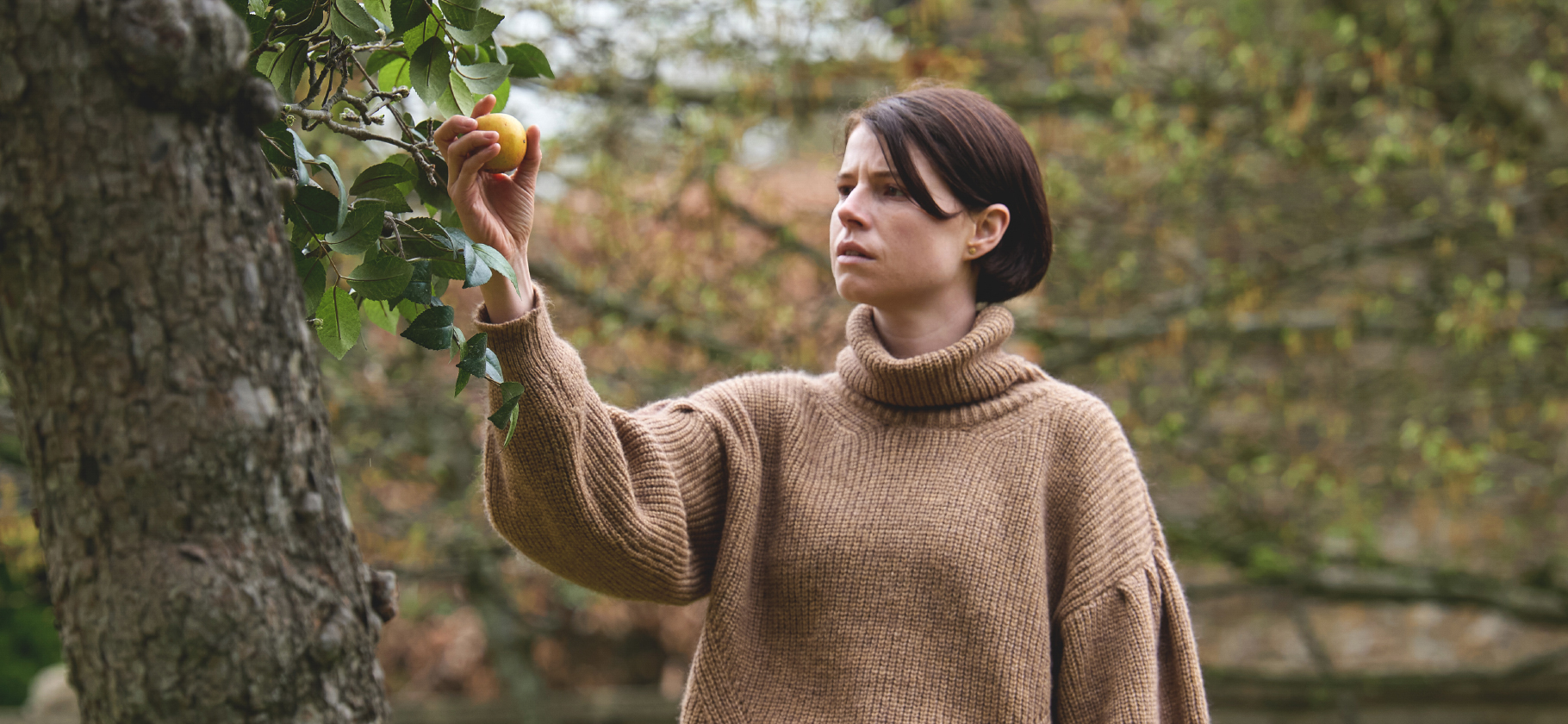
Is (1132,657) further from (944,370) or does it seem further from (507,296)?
(507,296)

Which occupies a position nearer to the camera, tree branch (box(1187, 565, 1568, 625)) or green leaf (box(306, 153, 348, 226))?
green leaf (box(306, 153, 348, 226))

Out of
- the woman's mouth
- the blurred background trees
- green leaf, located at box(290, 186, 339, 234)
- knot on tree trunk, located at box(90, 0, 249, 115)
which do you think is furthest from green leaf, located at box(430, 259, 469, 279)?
the blurred background trees

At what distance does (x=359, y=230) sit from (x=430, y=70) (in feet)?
0.66

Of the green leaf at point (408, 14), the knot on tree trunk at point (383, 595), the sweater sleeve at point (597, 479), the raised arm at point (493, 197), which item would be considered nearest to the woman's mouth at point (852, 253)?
the sweater sleeve at point (597, 479)

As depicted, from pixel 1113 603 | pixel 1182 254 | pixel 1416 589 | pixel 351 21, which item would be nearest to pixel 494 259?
pixel 351 21

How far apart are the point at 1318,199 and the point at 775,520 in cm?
346

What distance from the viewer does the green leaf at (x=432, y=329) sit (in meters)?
1.21

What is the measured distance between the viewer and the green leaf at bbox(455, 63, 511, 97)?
1.38 metres

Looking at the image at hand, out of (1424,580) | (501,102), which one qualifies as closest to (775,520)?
(501,102)

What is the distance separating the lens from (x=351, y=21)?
50.1 inches

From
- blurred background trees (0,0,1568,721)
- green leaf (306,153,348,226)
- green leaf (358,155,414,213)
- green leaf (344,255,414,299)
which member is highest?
green leaf (306,153,348,226)

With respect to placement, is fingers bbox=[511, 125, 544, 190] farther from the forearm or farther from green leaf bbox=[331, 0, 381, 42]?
green leaf bbox=[331, 0, 381, 42]

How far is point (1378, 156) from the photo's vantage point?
3854 mm

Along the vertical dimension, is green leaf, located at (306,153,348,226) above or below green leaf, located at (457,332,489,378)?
above
